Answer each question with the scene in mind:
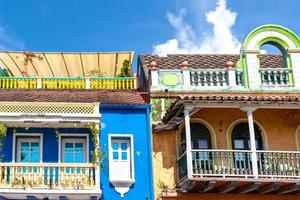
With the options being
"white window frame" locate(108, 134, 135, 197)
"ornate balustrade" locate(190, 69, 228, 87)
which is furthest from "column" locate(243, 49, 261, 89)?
"white window frame" locate(108, 134, 135, 197)

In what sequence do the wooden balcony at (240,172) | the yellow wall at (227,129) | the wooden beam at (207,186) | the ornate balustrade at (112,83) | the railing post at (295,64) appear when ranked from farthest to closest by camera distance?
the ornate balustrade at (112,83) → the railing post at (295,64) → the yellow wall at (227,129) → the wooden beam at (207,186) → the wooden balcony at (240,172)

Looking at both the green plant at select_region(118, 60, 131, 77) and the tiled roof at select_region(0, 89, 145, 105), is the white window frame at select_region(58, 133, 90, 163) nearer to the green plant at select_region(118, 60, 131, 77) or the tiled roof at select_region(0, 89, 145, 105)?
the tiled roof at select_region(0, 89, 145, 105)

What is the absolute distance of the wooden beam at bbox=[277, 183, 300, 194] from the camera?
1962cm

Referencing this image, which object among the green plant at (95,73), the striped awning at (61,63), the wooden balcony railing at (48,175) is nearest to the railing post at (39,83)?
the striped awning at (61,63)

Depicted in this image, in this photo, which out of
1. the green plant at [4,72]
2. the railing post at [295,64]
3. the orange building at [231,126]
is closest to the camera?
the orange building at [231,126]

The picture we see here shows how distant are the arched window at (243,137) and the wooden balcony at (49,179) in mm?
5132

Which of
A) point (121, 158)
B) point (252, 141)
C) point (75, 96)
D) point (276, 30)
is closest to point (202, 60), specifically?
point (276, 30)

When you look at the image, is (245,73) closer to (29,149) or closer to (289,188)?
(289,188)

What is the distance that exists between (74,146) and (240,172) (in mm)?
5556

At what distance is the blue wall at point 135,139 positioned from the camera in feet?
65.6

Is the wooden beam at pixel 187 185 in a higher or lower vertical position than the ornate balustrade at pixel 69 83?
lower

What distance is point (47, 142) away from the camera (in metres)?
20.3

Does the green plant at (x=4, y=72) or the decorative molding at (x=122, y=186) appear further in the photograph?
the green plant at (x=4, y=72)

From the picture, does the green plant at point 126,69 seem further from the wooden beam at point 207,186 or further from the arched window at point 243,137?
the wooden beam at point 207,186
